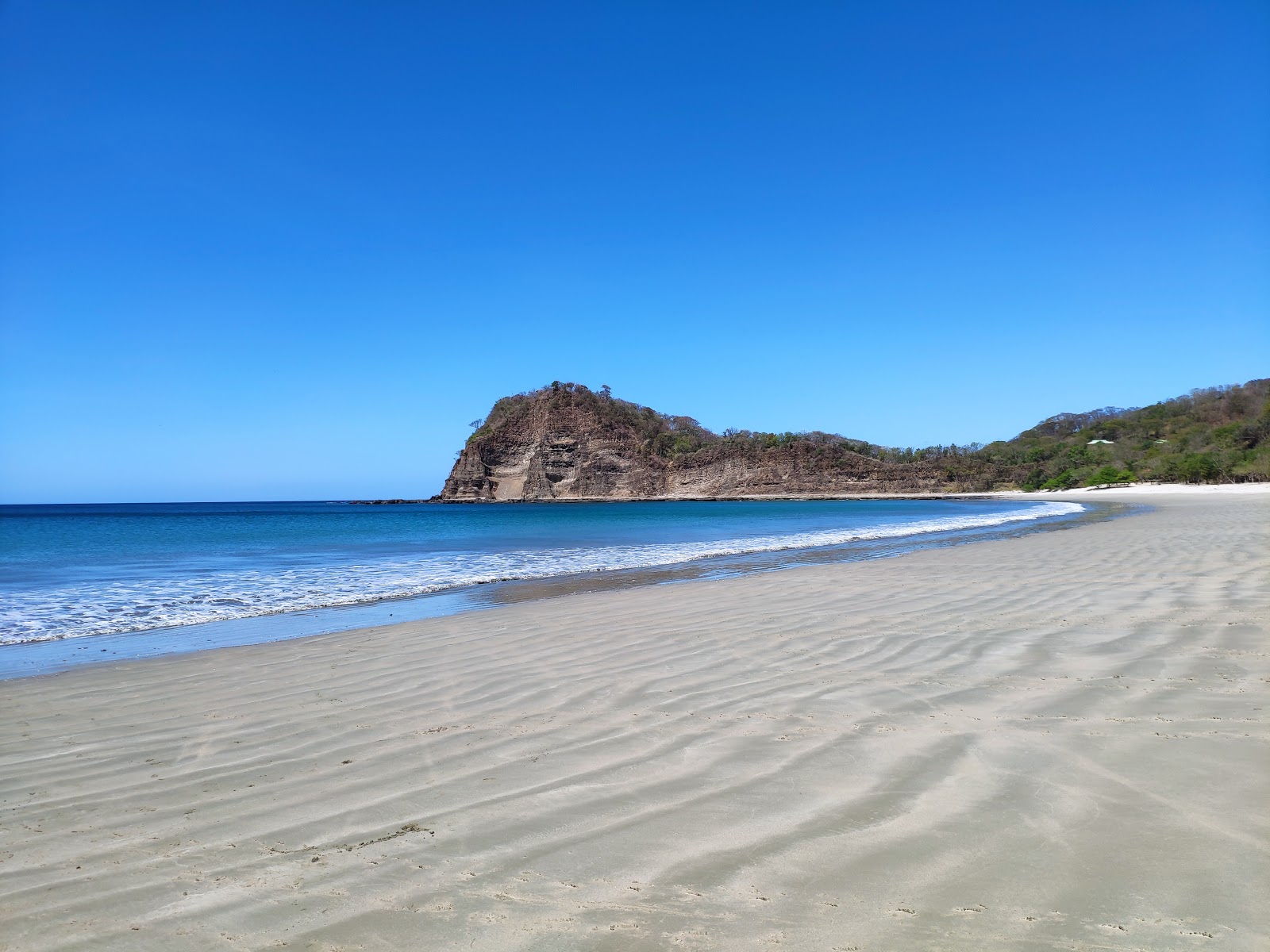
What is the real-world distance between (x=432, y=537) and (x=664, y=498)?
87192 mm

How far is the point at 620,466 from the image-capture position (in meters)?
114

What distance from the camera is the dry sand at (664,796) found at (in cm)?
242

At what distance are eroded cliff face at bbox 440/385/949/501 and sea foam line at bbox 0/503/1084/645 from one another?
90.3m

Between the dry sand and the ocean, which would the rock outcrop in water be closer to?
the ocean

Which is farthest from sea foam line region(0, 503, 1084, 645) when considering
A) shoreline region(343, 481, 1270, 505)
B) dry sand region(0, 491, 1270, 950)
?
shoreline region(343, 481, 1270, 505)

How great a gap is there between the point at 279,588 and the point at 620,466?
100132 mm

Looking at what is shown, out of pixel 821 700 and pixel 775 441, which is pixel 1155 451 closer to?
pixel 775 441

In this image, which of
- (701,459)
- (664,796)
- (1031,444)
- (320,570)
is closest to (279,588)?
(320,570)

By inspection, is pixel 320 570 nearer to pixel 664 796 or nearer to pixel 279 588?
pixel 279 588

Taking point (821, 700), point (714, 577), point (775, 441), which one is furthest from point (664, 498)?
point (821, 700)

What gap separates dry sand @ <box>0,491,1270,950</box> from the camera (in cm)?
242

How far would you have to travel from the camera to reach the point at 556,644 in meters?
7.52

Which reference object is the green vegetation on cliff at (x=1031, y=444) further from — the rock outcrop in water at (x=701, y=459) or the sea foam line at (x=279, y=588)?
the sea foam line at (x=279, y=588)

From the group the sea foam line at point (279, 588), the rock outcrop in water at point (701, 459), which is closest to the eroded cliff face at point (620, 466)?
the rock outcrop in water at point (701, 459)
